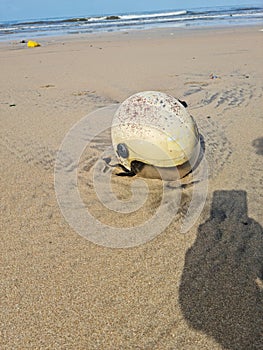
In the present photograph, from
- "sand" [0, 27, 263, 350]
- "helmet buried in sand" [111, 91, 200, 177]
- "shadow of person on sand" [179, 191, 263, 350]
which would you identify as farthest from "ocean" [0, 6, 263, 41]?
"shadow of person on sand" [179, 191, 263, 350]

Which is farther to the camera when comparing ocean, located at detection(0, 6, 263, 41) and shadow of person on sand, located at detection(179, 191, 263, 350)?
ocean, located at detection(0, 6, 263, 41)

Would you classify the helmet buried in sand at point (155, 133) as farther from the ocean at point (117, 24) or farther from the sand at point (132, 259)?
the ocean at point (117, 24)

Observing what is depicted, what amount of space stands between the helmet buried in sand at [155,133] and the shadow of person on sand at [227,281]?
1.66 feet

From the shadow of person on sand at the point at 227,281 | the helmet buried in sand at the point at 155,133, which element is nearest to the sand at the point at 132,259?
the shadow of person on sand at the point at 227,281

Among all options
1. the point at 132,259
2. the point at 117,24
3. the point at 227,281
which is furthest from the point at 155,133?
the point at 117,24

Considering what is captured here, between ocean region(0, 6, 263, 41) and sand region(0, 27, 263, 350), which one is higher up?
sand region(0, 27, 263, 350)

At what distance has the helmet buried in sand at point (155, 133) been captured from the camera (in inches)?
93.4

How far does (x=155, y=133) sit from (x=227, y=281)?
108cm

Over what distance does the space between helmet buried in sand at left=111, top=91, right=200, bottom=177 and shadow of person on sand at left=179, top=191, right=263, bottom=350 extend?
506 millimetres

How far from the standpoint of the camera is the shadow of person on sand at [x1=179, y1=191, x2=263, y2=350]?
1560 mm

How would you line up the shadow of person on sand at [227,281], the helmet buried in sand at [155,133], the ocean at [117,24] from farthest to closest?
the ocean at [117,24]
the helmet buried in sand at [155,133]
the shadow of person on sand at [227,281]

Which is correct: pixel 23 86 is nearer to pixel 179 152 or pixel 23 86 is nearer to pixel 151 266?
pixel 179 152

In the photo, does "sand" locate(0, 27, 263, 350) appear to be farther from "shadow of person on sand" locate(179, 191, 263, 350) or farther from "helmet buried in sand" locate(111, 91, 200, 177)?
"helmet buried in sand" locate(111, 91, 200, 177)

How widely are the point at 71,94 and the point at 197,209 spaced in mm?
3712
